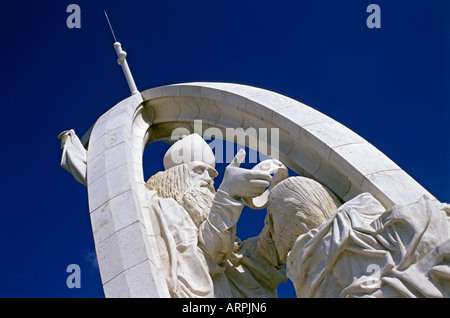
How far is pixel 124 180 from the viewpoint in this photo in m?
6.58

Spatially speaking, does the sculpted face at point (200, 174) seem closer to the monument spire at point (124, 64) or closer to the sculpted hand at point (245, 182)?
the sculpted hand at point (245, 182)

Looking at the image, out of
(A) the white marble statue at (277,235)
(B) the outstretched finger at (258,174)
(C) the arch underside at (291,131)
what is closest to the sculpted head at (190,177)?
(C) the arch underside at (291,131)

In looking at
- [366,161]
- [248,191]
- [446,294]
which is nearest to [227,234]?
[248,191]

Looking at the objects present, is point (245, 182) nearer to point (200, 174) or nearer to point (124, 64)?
point (200, 174)

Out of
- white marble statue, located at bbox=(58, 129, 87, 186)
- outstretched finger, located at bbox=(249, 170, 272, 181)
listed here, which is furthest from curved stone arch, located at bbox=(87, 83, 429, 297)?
outstretched finger, located at bbox=(249, 170, 272, 181)

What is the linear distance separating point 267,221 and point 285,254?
505mm

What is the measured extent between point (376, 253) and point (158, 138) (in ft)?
14.4

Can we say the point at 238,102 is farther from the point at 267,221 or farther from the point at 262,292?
the point at 262,292

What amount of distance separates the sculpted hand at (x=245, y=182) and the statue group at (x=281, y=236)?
1 centimetres

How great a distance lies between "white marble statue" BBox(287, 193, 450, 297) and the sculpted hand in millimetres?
886

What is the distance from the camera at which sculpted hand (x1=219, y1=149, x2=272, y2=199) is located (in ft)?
21.7

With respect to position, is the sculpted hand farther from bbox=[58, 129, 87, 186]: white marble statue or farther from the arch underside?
bbox=[58, 129, 87, 186]: white marble statue

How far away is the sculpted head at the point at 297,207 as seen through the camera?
6.21 metres
